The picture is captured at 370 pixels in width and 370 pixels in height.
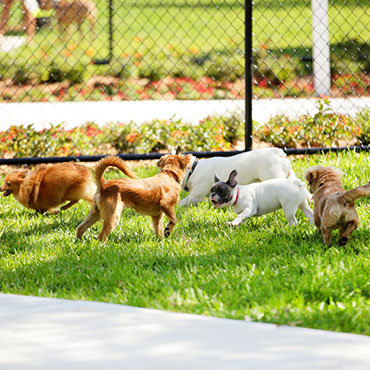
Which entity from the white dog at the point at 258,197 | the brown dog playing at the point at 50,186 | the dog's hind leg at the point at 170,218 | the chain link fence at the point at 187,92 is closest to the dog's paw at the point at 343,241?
the white dog at the point at 258,197

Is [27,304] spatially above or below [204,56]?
below

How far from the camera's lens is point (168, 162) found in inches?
238

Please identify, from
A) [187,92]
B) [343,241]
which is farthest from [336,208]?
[187,92]

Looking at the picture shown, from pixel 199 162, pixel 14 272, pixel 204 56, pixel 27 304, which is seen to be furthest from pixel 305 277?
pixel 204 56

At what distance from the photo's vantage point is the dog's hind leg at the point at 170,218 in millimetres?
5703

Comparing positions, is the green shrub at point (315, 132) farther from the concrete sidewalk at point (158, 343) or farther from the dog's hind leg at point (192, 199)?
the concrete sidewalk at point (158, 343)

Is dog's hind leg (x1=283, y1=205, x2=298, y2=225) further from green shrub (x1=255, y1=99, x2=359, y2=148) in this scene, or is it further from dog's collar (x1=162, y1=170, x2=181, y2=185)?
green shrub (x1=255, y1=99, x2=359, y2=148)

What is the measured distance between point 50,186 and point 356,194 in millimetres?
2958

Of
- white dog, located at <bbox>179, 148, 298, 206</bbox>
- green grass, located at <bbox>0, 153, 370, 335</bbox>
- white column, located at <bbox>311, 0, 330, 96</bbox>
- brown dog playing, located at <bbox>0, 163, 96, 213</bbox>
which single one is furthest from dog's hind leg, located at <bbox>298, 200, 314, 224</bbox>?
white column, located at <bbox>311, 0, 330, 96</bbox>

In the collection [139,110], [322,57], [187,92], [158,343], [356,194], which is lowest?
[158,343]

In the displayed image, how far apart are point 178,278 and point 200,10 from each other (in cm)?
1646

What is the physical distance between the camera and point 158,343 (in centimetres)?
346

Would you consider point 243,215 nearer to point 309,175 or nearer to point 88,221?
point 309,175

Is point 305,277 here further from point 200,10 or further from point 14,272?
point 200,10
